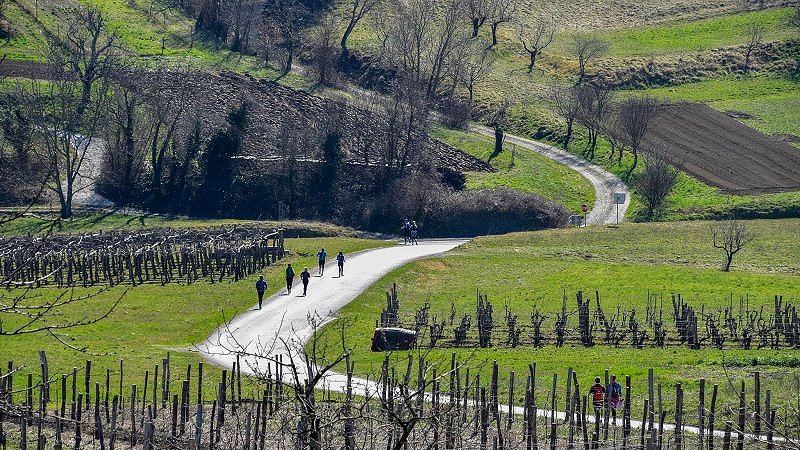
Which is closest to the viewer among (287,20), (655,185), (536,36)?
(655,185)

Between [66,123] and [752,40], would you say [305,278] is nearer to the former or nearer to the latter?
[66,123]

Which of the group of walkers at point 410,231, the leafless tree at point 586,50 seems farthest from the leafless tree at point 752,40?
the group of walkers at point 410,231

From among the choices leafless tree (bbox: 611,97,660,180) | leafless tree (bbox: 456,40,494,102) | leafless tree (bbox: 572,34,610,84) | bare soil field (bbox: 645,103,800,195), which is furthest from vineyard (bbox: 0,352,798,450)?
leafless tree (bbox: 572,34,610,84)

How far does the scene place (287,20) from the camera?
136 metres

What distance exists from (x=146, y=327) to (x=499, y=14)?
92.6 metres

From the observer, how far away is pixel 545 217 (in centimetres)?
9319

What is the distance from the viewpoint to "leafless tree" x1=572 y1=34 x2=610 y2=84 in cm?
13138

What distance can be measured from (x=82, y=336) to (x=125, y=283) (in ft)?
44.0

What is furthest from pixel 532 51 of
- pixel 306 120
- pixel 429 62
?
pixel 306 120

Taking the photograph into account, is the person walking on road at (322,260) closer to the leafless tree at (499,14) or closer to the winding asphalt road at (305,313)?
the winding asphalt road at (305,313)

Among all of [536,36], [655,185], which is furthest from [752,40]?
[655,185]

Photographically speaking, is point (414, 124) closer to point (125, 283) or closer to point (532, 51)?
point (532, 51)

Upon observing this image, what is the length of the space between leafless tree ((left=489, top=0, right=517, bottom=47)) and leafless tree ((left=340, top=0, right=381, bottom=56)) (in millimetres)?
11871

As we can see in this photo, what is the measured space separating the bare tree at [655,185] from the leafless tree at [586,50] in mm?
34487
